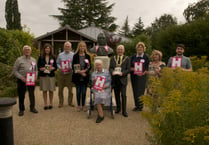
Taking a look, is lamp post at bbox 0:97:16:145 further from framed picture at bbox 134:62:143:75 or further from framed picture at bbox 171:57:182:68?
framed picture at bbox 171:57:182:68

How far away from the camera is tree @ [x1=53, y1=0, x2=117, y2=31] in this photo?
3931 centimetres

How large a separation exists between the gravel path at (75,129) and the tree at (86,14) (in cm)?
3562

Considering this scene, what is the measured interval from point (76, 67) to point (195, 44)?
361 inches

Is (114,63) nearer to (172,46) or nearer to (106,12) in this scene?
(172,46)

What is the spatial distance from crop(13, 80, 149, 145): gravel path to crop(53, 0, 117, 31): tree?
35621 mm

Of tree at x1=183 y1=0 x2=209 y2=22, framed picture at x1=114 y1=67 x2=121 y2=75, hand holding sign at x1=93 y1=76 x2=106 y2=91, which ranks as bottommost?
hand holding sign at x1=93 y1=76 x2=106 y2=91

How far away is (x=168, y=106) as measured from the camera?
7.63 feet

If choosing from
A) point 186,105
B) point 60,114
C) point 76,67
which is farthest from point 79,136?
point 186,105

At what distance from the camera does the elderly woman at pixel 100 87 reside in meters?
4.71

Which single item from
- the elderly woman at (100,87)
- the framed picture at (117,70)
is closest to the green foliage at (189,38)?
the framed picture at (117,70)

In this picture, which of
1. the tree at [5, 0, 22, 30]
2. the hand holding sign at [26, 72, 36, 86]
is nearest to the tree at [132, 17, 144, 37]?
the tree at [5, 0, 22, 30]

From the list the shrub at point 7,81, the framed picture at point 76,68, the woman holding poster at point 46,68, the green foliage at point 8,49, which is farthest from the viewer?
the green foliage at point 8,49

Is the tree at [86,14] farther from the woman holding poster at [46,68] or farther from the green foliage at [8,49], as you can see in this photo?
the woman holding poster at [46,68]

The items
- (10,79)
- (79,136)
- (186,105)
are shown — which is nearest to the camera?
(186,105)
